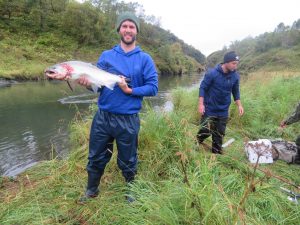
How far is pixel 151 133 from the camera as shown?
14.9 feet

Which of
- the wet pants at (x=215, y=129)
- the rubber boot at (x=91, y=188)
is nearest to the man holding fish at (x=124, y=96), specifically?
the rubber boot at (x=91, y=188)

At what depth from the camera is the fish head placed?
2919 mm

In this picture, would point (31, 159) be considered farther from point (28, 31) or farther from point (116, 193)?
point (28, 31)

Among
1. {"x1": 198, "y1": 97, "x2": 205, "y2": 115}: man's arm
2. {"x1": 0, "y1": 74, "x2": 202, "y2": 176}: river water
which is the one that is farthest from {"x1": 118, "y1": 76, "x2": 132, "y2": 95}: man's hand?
{"x1": 0, "y1": 74, "x2": 202, "y2": 176}: river water

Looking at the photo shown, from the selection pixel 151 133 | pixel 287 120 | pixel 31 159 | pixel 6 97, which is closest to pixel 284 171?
pixel 287 120

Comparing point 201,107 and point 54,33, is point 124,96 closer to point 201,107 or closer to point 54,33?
point 201,107

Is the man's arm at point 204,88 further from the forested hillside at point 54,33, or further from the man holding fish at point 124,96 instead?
the forested hillside at point 54,33

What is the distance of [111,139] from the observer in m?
3.48

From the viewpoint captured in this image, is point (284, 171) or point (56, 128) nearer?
point (284, 171)

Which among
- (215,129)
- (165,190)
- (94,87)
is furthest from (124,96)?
(215,129)

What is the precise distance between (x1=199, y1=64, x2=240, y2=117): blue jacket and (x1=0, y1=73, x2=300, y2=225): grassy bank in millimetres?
755

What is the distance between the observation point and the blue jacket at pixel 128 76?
332 cm

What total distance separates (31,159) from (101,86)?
5061 mm

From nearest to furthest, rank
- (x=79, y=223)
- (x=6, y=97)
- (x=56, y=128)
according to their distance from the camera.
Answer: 1. (x=79, y=223)
2. (x=56, y=128)
3. (x=6, y=97)
